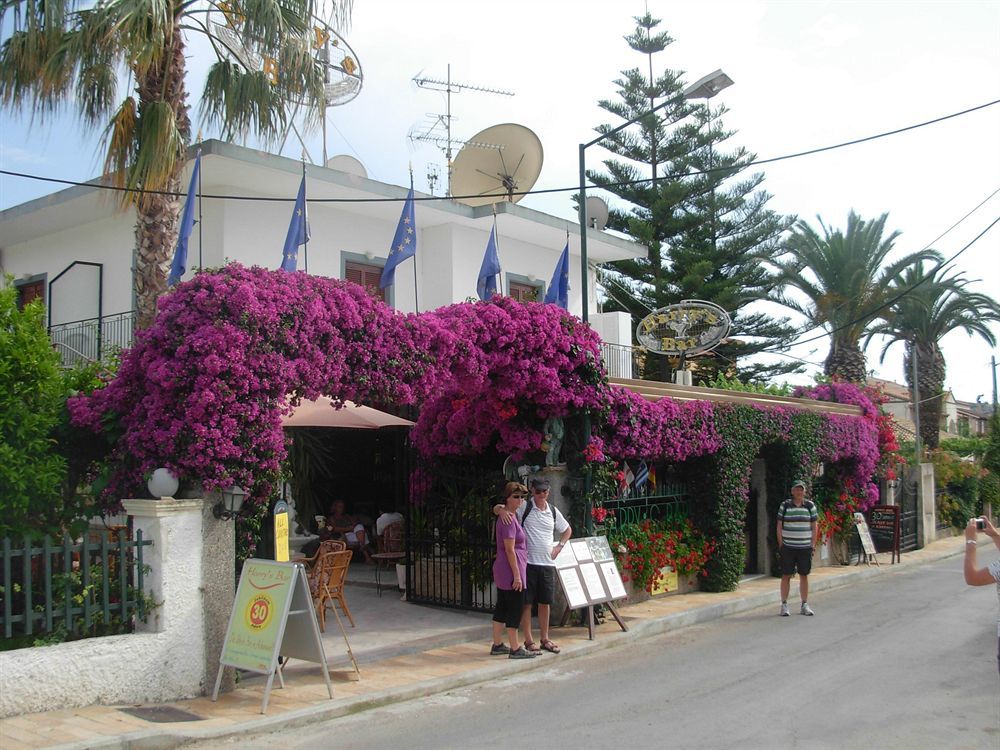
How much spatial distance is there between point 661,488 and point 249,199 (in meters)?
8.93

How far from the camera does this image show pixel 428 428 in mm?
12078

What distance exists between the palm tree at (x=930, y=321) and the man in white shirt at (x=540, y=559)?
79.9 ft

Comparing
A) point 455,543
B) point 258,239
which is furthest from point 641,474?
point 258,239

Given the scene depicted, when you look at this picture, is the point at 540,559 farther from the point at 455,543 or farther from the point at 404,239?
the point at 404,239

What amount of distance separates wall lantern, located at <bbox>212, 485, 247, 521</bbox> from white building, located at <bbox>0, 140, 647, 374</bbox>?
303 inches

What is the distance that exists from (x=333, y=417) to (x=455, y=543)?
2389mm

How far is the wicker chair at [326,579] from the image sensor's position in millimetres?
9883

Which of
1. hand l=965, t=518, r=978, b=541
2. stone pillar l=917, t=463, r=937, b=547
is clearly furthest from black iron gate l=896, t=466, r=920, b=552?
hand l=965, t=518, r=978, b=541

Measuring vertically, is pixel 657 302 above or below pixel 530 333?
above

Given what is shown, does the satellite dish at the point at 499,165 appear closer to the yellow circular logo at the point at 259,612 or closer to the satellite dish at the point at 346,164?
the satellite dish at the point at 346,164

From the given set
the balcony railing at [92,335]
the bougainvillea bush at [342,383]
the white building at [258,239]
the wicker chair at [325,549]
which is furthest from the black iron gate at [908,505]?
the balcony railing at [92,335]

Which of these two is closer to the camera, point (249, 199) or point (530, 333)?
point (530, 333)

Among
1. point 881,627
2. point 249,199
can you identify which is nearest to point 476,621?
point 881,627

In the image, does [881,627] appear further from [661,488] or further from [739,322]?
[739,322]
